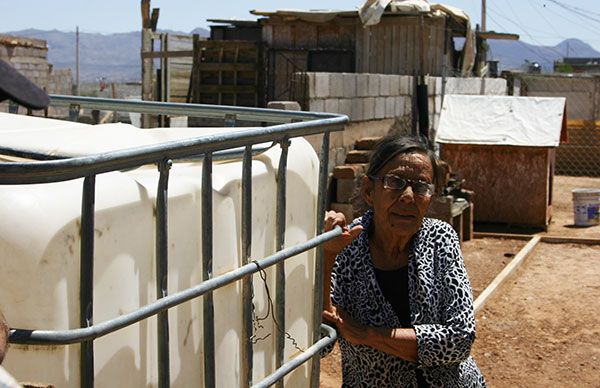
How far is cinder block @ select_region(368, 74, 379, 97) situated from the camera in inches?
436

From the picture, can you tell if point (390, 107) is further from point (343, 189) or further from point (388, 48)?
point (388, 48)

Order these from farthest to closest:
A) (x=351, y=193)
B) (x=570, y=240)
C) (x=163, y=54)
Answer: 1. (x=163, y=54)
2. (x=570, y=240)
3. (x=351, y=193)

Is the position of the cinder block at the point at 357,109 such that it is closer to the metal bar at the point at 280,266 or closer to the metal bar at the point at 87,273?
the metal bar at the point at 280,266

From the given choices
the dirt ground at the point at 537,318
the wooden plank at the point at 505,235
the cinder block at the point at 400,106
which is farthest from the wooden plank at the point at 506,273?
the cinder block at the point at 400,106

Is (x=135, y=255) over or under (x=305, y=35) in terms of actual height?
under

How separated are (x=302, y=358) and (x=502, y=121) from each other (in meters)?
10.2

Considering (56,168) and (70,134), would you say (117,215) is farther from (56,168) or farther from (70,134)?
(70,134)

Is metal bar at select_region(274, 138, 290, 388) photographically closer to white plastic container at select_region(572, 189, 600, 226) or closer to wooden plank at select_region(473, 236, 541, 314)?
wooden plank at select_region(473, 236, 541, 314)

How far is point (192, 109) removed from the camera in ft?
9.53

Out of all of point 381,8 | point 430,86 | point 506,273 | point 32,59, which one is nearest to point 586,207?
point 430,86

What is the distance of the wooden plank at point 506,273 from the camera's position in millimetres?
7691

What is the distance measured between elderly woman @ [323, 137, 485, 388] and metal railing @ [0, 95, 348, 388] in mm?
190

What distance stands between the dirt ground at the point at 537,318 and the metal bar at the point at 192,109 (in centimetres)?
306

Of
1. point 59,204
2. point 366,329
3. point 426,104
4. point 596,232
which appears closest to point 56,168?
point 59,204
